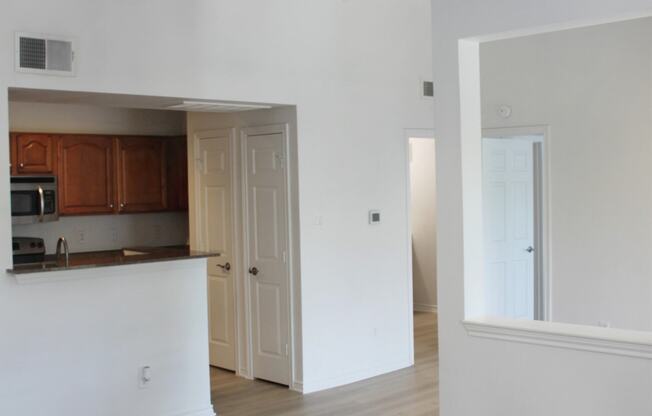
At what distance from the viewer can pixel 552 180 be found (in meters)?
6.82

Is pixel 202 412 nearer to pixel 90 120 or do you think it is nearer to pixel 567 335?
pixel 567 335

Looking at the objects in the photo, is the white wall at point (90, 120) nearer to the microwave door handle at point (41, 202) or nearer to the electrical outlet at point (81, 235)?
the microwave door handle at point (41, 202)

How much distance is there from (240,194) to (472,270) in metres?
2.93

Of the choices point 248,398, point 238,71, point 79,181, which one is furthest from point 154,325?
point 79,181

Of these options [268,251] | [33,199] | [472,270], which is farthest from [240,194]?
[472,270]

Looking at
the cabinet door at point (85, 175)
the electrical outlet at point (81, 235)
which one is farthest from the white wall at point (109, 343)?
the electrical outlet at point (81, 235)

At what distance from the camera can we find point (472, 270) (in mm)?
4188

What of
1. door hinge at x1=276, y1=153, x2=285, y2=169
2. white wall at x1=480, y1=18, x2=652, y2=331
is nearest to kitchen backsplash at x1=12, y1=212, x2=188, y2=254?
door hinge at x1=276, y1=153, x2=285, y2=169

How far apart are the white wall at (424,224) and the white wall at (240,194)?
343cm

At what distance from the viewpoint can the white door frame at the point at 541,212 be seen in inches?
271

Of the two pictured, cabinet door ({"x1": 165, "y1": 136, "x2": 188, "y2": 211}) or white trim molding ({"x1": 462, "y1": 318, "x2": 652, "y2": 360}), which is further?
cabinet door ({"x1": 165, "y1": 136, "x2": 188, "y2": 211})

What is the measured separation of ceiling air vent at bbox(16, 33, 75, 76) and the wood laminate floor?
2.68 meters

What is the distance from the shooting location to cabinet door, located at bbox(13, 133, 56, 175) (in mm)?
6859

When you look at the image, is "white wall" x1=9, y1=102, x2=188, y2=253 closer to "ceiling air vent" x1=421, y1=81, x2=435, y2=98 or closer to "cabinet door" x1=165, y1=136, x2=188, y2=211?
"cabinet door" x1=165, y1=136, x2=188, y2=211
